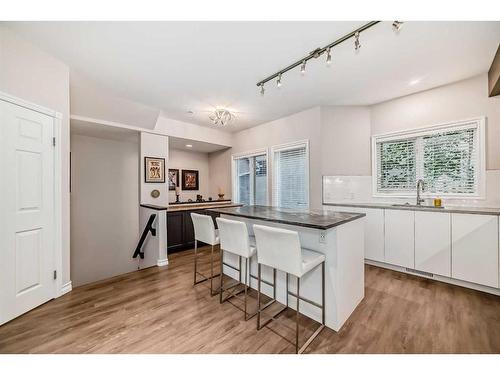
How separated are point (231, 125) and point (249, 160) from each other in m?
0.95

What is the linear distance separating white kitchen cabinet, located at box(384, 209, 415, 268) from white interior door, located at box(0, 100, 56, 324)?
4377mm

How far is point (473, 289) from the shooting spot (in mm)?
2482

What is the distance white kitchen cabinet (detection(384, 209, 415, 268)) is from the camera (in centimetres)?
290

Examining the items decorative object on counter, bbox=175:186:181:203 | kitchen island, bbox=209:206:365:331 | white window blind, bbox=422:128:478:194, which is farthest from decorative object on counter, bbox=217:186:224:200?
white window blind, bbox=422:128:478:194

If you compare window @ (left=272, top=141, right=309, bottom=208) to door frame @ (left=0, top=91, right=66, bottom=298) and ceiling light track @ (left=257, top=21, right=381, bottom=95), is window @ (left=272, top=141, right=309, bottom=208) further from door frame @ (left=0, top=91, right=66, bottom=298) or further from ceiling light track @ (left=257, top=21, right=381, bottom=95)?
door frame @ (left=0, top=91, right=66, bottom=298)

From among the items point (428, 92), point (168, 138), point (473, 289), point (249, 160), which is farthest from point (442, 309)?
point (168, 138)

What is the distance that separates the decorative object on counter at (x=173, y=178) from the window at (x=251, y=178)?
1511 millimetres

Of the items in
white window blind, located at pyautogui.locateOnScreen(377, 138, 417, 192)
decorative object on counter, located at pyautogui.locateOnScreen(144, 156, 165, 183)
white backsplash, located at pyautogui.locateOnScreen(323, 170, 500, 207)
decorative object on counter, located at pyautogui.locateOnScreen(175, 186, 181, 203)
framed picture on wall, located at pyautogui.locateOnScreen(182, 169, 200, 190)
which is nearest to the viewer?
white window blind, located at pyautogui.locateOnScreen(377, 138, 417, 192)

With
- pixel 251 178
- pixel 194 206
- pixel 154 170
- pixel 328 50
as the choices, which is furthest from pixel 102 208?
Result: pixel 328 50

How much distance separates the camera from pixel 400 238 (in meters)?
3.00

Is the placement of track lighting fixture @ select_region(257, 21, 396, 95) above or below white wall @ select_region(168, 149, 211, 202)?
above
